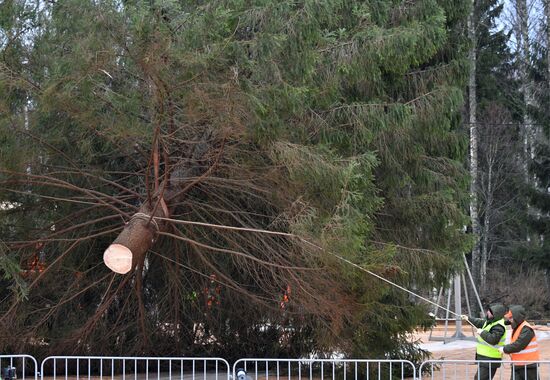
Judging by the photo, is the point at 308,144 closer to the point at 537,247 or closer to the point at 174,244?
the point at 174,244

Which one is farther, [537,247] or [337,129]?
[537,247]

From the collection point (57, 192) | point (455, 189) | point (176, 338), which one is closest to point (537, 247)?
point (455, 189)

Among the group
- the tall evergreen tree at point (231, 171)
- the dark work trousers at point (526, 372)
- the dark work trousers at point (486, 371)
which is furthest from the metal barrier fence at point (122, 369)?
the dark work trousers at point (526, 372)

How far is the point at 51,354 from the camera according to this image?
13.1 metres

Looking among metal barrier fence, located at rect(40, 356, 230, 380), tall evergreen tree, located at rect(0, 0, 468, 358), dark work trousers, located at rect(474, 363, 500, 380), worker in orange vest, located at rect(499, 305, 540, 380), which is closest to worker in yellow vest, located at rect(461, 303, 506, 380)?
dark work trousers, located at rect(474, 363, 500, 380)

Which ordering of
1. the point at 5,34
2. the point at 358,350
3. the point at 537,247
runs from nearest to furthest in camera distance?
the point at 5,34 → the point at 358,350 → the point at 537,247

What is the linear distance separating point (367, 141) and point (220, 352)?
4251 millimetres

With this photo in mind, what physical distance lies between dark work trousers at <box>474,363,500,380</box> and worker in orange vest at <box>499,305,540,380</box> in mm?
315

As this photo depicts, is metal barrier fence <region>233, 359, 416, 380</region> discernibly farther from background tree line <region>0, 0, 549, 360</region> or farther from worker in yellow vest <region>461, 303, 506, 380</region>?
worker in yellow vest <region>461, 303, 506, 380</region>

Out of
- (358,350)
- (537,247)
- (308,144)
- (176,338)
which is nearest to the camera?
(308,144)

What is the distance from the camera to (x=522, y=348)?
37.2ft

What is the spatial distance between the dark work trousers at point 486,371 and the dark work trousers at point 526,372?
264 millimetres

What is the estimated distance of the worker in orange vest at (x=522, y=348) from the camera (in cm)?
1135

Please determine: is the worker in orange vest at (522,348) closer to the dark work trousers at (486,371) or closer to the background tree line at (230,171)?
the dark work trousers at (486,371)
